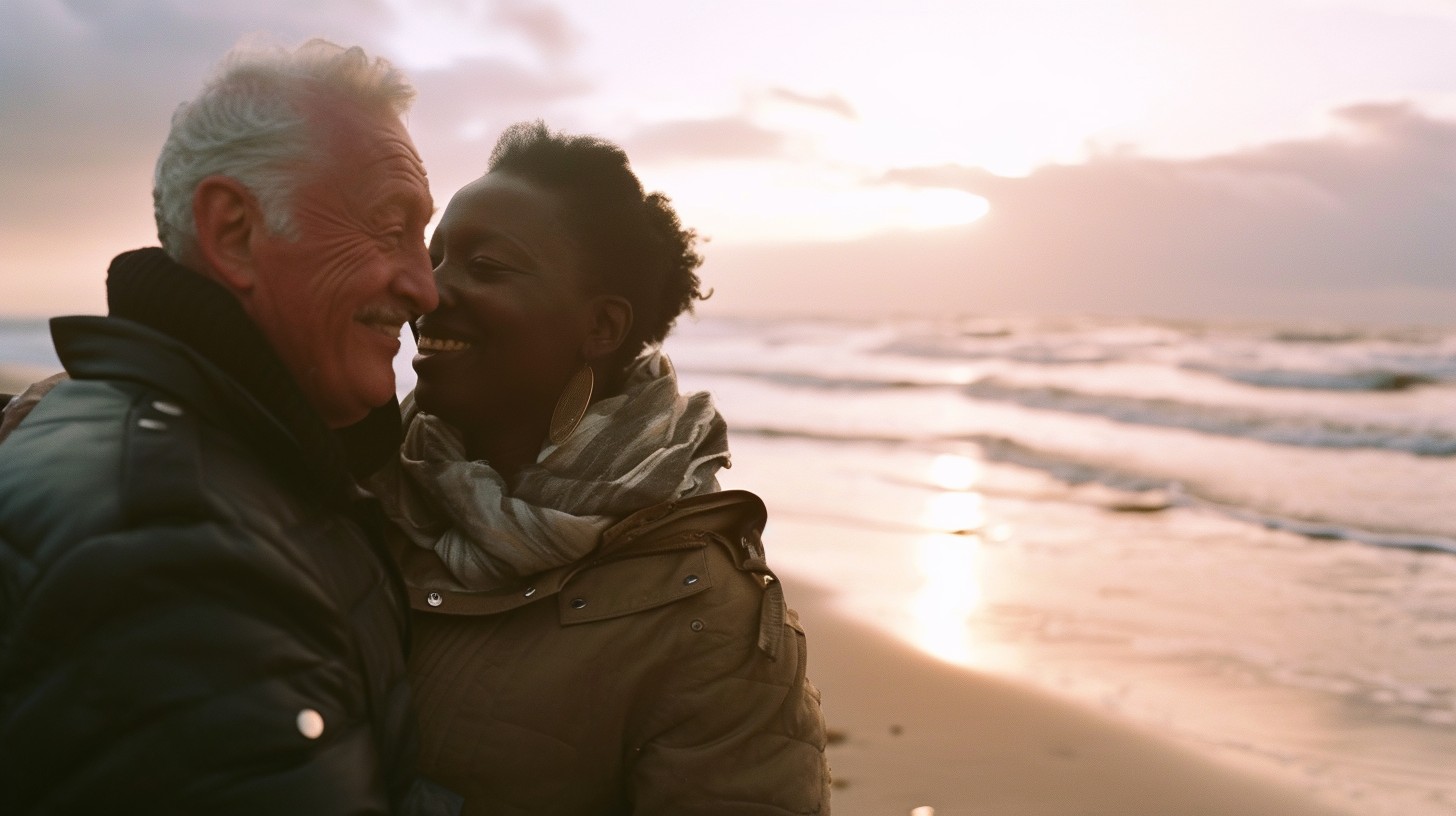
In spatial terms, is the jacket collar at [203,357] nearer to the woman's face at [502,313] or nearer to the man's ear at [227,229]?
the man's ear at [227,229]

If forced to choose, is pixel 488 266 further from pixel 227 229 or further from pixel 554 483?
pixel 227 229

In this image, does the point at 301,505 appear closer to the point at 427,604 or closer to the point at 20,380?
the point at 427,604

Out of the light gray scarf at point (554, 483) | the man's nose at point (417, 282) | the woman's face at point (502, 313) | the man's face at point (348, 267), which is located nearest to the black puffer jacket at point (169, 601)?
the man's face at point (348, 267)

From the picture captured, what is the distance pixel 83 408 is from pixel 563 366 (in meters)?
1.23

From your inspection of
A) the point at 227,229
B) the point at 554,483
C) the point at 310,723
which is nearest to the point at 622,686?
the point at 554,483

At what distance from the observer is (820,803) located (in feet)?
7.66

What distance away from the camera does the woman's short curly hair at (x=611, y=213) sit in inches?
105

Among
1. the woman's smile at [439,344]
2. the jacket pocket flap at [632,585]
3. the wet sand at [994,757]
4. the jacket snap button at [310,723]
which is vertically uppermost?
the woman's smile at [439,344]

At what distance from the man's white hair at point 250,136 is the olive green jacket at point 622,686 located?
2.97ft

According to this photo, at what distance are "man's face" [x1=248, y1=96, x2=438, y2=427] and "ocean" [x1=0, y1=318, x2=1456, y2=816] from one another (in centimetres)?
443

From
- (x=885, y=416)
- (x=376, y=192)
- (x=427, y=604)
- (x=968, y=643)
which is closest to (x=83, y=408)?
(x=376, y=192)

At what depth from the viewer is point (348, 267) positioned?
1859mm

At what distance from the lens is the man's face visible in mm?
1801

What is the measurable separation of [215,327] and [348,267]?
26cm
